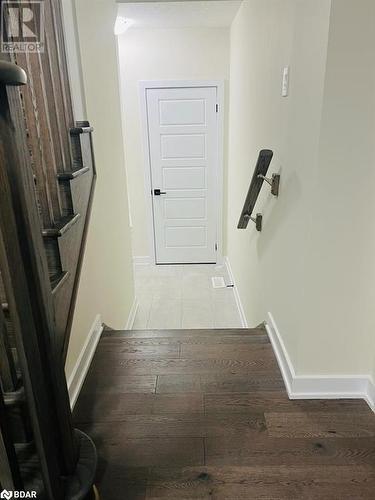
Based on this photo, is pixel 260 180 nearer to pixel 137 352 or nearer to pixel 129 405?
pixel 137 352

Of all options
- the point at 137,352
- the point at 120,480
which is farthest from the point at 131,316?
the point at 120,480

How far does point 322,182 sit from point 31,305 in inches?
44.3

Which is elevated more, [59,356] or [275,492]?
[59,356]

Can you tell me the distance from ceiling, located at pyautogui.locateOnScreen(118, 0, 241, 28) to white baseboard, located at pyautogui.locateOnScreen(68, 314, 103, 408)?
109 inches

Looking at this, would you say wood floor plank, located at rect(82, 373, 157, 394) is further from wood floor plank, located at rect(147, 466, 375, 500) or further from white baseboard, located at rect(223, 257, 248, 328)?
white baseboard, located at rect(223, 257, 248, 328)

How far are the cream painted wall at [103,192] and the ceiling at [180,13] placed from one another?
2.04 ft

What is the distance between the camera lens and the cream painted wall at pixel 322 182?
131 centimetres

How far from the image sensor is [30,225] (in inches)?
34.2

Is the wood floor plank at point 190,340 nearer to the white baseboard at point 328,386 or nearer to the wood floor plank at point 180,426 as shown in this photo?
the white baseboard at point 328,386

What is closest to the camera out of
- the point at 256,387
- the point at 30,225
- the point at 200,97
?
the point at 30,225

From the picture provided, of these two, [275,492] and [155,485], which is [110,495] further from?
[275,492]

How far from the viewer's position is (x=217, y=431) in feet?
4.90

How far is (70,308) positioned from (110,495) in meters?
0.68

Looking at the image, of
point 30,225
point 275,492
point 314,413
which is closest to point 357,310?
point 314,413
